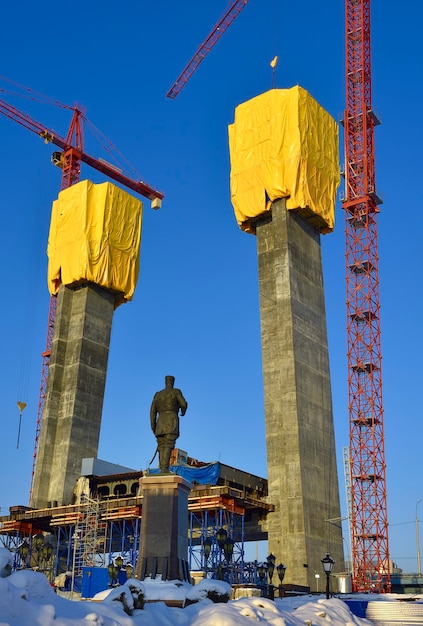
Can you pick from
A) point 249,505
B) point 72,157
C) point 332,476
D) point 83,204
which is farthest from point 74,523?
point 72,157

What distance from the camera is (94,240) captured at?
247 ft

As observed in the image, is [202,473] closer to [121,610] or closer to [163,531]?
[163,531]

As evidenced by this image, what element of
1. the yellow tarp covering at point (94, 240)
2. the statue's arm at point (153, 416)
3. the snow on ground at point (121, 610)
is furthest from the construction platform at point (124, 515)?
the snow on ground at point (121, 610)

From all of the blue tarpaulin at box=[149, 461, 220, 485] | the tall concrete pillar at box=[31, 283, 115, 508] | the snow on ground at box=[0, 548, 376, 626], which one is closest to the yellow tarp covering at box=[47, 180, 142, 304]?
the tall concrete pillar at box=[31, 283, 115, 508]

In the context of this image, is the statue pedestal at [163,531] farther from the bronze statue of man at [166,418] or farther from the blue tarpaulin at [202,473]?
the blue tarpaulin at [202,473]

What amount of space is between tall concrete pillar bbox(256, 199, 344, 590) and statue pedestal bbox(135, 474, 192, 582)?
31893 millimetres

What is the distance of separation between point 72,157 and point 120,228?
22.4 metres

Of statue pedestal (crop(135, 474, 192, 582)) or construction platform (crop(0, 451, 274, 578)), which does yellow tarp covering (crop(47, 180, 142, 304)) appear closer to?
construction platform (crop(0, 451, 274, 578))

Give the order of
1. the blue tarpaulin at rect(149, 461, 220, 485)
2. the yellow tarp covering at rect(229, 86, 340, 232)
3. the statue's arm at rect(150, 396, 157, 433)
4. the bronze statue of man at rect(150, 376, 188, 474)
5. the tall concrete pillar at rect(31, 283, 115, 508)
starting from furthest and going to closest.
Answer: the tall concrete pillar at rect(31, 283, 115, 508)
the yellow tarp covering at rect(229, 86, 340, 232)
the blue tarpaulin at rect(149, 461, 220, 485)
the statue's arm at rect(150, 396, 157, 433)
the bronze statue of man at rect(150, 376, 188, 474)

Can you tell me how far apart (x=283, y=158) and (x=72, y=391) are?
28.5 meters

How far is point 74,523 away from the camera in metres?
63.1

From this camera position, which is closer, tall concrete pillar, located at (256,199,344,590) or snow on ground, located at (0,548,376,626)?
snow on ground, located at (0,548,376,626)

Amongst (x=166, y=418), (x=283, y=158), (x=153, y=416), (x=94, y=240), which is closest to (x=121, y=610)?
(x=166, y=418)

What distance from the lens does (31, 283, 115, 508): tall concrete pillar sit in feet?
225
